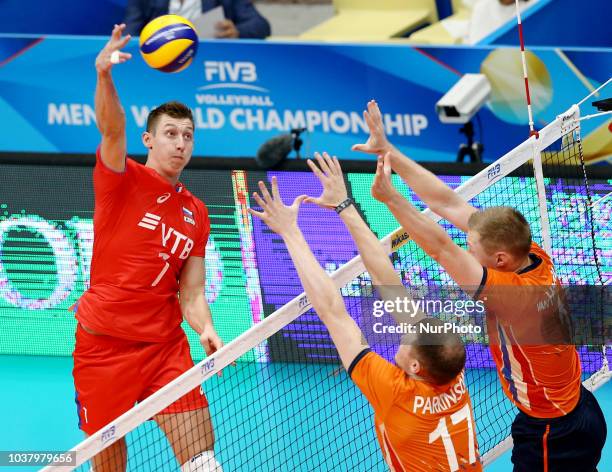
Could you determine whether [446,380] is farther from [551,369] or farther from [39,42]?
[39,42]

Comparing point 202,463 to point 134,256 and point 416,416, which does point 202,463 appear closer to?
point 134,256

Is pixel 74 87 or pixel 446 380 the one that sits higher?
pixel 74 87

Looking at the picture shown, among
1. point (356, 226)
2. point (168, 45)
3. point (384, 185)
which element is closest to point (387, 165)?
point (384, 185)

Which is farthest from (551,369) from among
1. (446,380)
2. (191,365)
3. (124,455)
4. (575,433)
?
(124,455)

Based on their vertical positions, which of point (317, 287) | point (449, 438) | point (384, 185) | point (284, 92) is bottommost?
point (449, 438)

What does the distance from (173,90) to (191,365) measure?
15.1 feet

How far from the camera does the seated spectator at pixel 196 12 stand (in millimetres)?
11797

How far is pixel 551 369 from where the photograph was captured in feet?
19.3

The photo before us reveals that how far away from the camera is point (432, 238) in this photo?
5480 mm

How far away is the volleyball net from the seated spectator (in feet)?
Answer: 12.2

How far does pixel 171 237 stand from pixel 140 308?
421mm

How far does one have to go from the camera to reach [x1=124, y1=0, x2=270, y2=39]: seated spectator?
464 inches

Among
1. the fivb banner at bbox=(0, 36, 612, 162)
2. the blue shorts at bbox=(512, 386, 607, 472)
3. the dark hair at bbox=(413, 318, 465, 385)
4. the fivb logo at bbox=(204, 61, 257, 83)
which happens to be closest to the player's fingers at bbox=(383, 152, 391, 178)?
the dark hair at bbox=(413, 318, 465, 385)

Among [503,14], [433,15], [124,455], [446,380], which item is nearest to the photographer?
[446,380]
